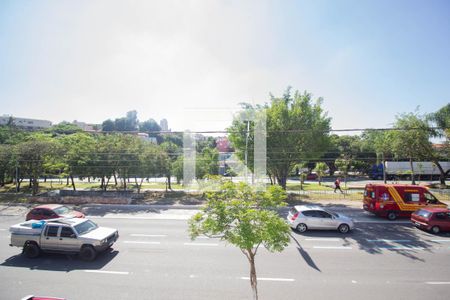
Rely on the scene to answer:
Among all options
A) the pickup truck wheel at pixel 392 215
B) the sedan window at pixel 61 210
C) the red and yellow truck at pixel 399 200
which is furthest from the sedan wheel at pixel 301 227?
the sedan window at pixel 61 210

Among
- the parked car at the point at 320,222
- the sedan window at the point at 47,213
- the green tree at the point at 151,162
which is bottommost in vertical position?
the parked car at the point at 320,222

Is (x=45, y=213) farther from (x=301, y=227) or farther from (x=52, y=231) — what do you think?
(x=301, y=227)

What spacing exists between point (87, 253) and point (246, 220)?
790 cm

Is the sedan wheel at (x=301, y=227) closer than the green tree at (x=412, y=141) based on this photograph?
Yes

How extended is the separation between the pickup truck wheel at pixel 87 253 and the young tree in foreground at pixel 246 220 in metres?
6.13

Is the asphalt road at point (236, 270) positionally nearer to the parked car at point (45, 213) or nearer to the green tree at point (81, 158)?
the parked car at point (45, 213)

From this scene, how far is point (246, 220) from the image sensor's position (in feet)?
19.9

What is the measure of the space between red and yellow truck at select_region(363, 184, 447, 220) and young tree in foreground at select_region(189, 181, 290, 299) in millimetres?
13670

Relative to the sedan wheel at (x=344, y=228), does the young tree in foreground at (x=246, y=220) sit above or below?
above

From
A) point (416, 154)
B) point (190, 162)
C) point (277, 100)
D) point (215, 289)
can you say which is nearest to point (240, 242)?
point (215, 289)

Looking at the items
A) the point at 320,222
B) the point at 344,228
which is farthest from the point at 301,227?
the point at 344,228

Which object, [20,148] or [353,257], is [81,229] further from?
[20,148]

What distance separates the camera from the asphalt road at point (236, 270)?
7.57m

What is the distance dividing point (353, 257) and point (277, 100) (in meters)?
16.3
